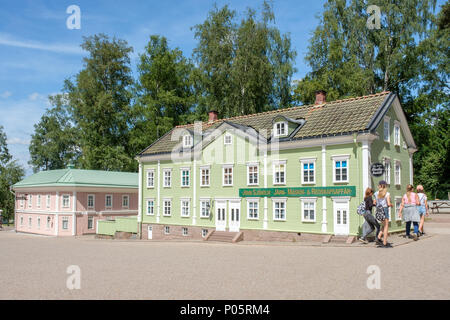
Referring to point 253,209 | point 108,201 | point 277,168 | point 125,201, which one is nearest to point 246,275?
point 277,168

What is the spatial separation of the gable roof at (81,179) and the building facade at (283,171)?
10.9 meters

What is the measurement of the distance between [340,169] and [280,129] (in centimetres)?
460

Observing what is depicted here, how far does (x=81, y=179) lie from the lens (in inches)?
1596

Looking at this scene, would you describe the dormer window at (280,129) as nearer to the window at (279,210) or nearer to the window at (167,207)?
the window at (279,210)

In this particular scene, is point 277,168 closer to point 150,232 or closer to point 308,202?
point 308,202

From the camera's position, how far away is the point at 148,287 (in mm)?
10461

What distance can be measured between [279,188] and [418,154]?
28.8m

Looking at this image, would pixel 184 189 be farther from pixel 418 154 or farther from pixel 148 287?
pixel 418 154

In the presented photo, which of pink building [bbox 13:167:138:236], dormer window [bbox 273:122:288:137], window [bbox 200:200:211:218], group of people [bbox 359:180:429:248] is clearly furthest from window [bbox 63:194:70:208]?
group of people [bbox 359:180:429:248]

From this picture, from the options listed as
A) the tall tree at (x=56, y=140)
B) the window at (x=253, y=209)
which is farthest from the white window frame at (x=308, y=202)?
the tall tree at (x=56, y=140)

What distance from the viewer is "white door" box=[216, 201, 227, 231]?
2762cm

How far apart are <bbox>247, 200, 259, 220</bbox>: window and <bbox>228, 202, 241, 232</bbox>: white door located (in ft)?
2.49

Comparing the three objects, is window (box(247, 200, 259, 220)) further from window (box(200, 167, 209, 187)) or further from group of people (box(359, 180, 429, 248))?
group of people (box(359, 180, 429, 248))
